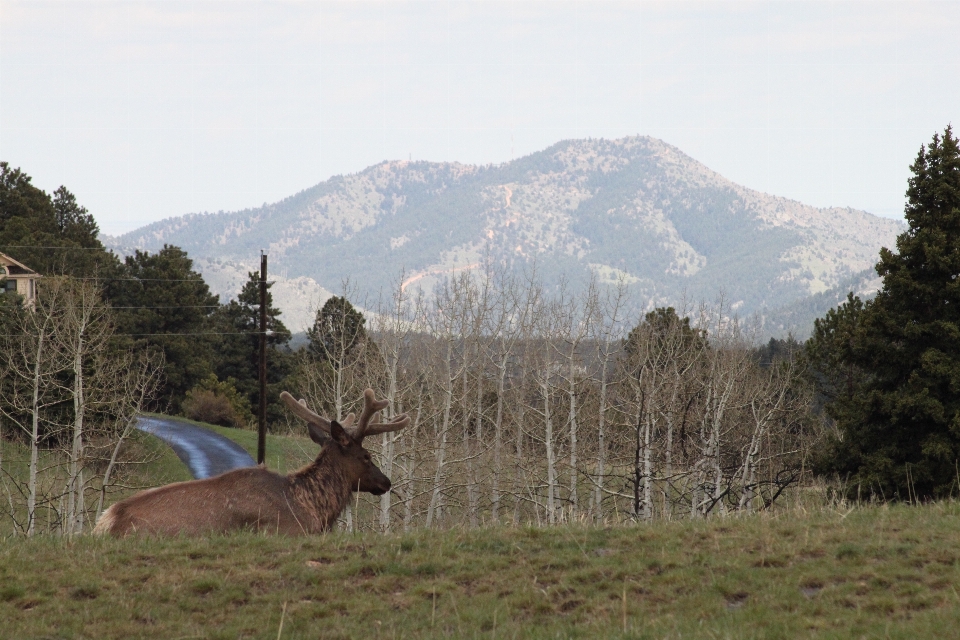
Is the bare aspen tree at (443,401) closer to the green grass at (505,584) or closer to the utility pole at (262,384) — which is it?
the utility pole at (262,384)

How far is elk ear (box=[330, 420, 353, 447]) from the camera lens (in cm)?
1302

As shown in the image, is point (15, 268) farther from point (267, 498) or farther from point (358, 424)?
point (267, 498)

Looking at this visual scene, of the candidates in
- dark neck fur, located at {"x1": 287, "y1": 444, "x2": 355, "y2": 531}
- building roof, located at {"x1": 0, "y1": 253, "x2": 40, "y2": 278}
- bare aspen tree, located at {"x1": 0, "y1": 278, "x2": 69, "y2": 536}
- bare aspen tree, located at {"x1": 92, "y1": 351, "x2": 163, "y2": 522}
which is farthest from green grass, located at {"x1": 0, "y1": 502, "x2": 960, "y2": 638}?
building roof, located at {"x1": 0, "y1": 253, "x2": 40, "y2": 278}

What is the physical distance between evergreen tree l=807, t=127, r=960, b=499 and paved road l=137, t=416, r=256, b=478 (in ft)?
93.4

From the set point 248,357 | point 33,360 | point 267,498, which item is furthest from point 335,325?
point 267,498

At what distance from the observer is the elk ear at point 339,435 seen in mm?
13016

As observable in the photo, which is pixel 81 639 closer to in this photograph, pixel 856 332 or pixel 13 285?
pixel 856 332

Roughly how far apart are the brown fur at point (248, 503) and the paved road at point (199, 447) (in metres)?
33.2

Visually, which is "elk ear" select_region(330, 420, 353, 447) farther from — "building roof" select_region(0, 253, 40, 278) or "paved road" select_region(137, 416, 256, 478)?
"building roof" select_region(0, 253, 40, 278)

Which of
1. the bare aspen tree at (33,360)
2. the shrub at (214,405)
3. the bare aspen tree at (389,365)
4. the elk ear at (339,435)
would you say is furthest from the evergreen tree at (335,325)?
the elk ear at (339,435)

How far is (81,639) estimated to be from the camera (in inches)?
301

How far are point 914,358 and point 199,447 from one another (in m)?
40.6

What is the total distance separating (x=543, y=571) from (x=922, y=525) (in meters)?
4.65

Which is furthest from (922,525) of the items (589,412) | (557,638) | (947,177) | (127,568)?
(589,412)
